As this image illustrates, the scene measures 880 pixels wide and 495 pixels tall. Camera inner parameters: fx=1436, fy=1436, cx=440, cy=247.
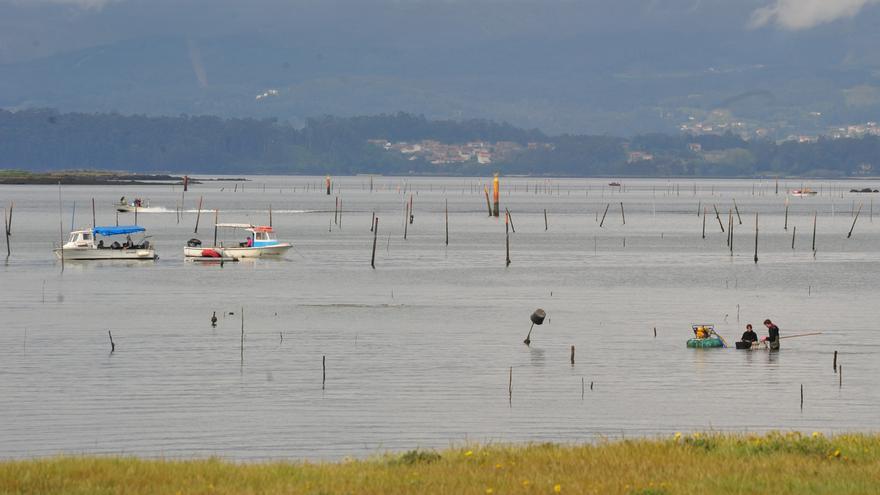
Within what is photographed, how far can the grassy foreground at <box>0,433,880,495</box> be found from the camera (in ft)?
75.1

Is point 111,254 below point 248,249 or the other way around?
below

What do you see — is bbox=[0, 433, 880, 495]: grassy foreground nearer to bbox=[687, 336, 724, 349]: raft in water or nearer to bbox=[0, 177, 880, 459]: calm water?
bbox=[0, 177, 880, 459]: calm water

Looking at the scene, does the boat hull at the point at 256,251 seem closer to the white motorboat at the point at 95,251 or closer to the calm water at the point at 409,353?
the calm water at the point at 409,353

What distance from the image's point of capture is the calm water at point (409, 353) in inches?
1516

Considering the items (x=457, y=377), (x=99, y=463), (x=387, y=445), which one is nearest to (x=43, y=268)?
(x=457, y=377)

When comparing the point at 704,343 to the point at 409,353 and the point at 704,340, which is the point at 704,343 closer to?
the point at 704,340

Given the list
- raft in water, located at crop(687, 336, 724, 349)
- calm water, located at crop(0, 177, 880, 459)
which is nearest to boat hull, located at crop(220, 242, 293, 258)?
calm water, located at crop(0, 177, 880, 459)

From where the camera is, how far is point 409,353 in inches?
2126

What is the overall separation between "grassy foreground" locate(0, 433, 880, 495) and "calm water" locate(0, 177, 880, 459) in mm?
8763

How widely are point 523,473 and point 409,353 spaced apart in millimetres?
29674

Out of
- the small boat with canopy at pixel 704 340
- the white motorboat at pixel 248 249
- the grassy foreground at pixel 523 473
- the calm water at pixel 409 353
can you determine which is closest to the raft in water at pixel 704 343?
the small boat with canopy at pixel 704 340

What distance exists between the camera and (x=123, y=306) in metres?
71.6

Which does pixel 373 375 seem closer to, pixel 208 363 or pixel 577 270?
pixel 208 363

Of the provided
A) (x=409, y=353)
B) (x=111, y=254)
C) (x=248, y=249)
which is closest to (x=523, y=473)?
(x=409, y=353)
